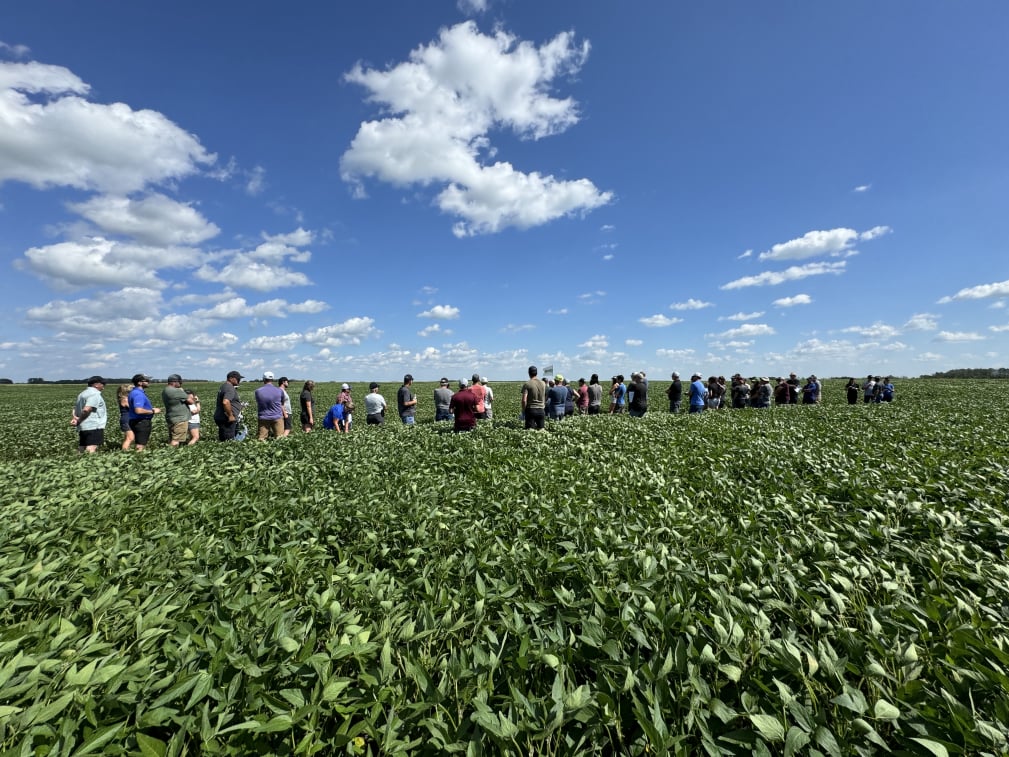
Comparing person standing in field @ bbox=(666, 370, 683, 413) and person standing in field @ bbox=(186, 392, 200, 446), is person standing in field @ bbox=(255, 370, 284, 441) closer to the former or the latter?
→ person standing in field @ bbox=(186, 392, 200, 446)

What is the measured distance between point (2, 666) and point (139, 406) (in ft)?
40.7

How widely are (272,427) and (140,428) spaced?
3677 millimetres

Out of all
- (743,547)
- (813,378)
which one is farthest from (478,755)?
(813,378)

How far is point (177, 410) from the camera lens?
12516 millimetres

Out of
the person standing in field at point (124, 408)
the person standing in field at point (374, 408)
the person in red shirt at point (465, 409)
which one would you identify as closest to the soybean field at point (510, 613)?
the person in red shirt at point (465, 409)

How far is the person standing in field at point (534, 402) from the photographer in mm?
11995

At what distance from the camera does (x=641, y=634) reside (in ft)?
8.02

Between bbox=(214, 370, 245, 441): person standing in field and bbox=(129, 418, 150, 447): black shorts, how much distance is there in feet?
7.21

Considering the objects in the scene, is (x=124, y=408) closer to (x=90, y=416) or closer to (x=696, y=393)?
(x=90, y=416)

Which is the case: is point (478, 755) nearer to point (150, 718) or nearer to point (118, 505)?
point (150, 718)

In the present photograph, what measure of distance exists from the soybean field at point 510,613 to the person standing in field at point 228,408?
5.06m

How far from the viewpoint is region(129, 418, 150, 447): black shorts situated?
39.4 feet

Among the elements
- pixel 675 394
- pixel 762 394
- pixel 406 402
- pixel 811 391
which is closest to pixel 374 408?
pixel 406 402

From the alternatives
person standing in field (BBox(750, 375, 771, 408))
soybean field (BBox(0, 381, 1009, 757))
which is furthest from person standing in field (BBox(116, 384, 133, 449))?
person standing in field (BBox(750, 375, 771, 408))
